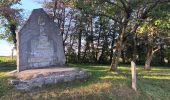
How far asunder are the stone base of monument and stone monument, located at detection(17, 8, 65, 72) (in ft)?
2.23

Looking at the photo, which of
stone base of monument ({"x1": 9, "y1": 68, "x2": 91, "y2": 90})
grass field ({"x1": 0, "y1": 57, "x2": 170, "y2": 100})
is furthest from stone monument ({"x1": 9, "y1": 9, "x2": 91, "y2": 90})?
grass field ({"x1": 0, "y1": 57, "x2": 170, "y2": 100})

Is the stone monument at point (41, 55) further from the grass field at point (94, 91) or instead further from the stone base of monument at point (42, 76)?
Result: the grass field at point (94, 91)

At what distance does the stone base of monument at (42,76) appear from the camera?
42.0ft

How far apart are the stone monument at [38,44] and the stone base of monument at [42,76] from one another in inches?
26.8

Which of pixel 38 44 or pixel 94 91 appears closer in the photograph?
pixel 94 91

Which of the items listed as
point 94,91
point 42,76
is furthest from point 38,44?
point 94,91

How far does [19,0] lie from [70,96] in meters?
14.9

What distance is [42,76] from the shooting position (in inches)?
531

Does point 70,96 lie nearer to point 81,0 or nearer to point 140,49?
point 81,0

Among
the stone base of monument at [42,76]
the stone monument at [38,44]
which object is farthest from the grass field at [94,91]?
the stone monument at [38,44]

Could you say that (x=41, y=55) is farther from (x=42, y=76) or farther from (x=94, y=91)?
(x=94, y=91)

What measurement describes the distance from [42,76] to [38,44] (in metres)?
2.25

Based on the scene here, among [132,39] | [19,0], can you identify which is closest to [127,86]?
[19,0]

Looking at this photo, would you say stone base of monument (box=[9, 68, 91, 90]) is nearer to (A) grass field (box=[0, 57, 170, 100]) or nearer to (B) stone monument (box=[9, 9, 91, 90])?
(B) stone monument (box=[9, 9, 91, 90])
